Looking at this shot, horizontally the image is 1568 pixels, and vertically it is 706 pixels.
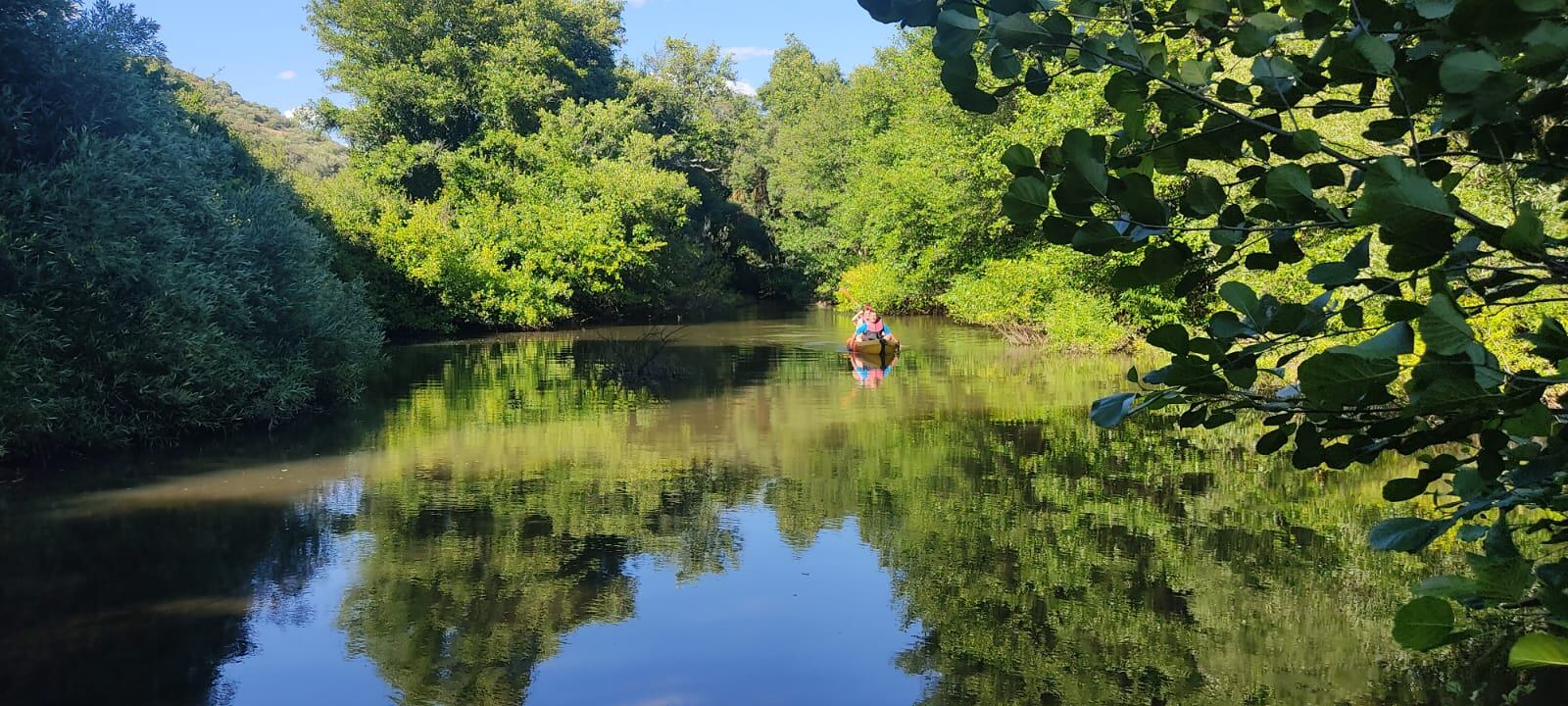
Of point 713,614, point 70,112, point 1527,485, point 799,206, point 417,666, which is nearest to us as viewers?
point 1527,485

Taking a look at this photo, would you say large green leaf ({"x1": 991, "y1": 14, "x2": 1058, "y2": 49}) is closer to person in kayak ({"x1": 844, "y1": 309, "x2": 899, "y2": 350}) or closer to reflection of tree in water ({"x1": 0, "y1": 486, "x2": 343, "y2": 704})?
reflection of tree in water ({"x1": 0, "y1": 486, "x2": 343, "y2": 704})

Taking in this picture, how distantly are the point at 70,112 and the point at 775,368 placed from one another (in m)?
12.2

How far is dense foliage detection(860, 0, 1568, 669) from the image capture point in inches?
55.4

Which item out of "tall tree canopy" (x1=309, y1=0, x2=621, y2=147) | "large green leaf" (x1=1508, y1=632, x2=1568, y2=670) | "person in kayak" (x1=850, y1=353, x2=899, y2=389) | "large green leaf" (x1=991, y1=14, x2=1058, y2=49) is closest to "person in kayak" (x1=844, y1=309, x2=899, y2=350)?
"person in kayak" (x1=850, y1=353, x2=899, y2=389)

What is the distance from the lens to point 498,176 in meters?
36.0

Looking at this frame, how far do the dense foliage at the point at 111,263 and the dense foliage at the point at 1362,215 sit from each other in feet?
40.3

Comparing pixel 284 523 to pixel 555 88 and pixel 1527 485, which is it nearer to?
pixel 1527 485

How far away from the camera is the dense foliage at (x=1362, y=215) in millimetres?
1408

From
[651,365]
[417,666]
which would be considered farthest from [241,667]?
[651,365]

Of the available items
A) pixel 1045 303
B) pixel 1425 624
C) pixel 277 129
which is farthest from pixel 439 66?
pixel 277 129

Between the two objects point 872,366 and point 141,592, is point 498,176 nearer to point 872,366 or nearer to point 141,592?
point 872,366

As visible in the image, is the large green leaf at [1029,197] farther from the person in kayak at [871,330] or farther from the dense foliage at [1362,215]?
the person in kayak at [871,330]

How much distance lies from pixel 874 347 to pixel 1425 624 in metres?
22.0

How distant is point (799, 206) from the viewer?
1848 inches
